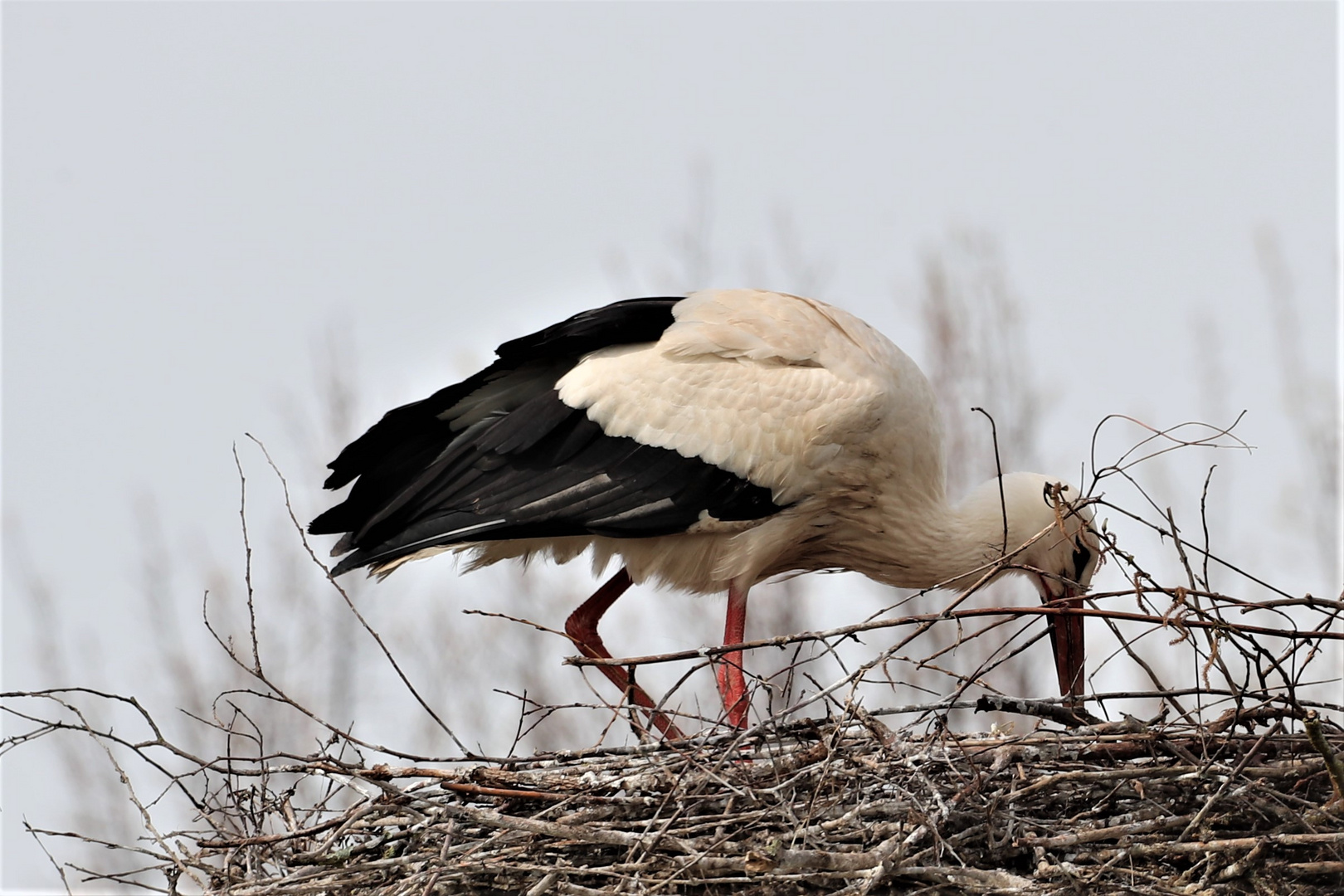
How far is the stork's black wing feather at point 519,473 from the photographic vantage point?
536 cm

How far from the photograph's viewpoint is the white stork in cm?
537

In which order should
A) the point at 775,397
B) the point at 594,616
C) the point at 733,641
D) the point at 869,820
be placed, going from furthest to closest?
the point at 594,616 → the point at 733,641 → the point at 775,397 → the point at 869,820

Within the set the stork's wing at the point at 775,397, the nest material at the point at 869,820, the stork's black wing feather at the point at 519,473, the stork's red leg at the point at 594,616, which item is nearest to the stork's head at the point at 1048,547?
the stork's wing at the point at 775,397

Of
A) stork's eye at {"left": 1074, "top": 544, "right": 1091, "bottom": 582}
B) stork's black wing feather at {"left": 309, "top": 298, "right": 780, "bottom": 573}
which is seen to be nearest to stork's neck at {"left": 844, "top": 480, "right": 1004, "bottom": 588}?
stork's eye at {"left": 1074, "top": 544, "right": 1091, "bottom": 582}

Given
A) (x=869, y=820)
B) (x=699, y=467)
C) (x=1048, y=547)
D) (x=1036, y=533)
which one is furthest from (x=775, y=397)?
(x=869, y=820)

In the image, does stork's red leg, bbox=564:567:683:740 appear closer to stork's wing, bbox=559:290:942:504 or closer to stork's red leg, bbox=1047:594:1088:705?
stork's wing, bbox=559:290:942:504

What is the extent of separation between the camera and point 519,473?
543 cm

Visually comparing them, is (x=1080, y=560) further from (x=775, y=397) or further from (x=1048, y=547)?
(x=775, y=397)

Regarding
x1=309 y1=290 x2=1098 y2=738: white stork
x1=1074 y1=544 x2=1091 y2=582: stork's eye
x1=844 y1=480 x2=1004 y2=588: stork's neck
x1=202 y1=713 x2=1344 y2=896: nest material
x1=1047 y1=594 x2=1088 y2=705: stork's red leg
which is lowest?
x1=202 y1=713 x2=1344 y2=896: nest material

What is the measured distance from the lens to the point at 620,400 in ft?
18.1

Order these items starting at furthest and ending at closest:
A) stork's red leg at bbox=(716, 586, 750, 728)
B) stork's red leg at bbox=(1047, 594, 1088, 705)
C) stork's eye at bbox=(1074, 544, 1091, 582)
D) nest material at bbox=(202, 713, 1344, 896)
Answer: stork's eye at bbox=(1074, 544, 1091, 582) < stork's red leg at bbox=(1047, 594, 1088, 705) < stork's red leg at bbox=(716, 586, 750, 728) < nest material at bbox=(202, 713, 1344, 896)

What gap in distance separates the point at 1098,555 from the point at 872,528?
0.91 m

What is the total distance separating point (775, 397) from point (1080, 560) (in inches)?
55.5

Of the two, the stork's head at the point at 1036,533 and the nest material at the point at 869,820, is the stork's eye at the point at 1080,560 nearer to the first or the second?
the stork's head at the point at 1036,533
